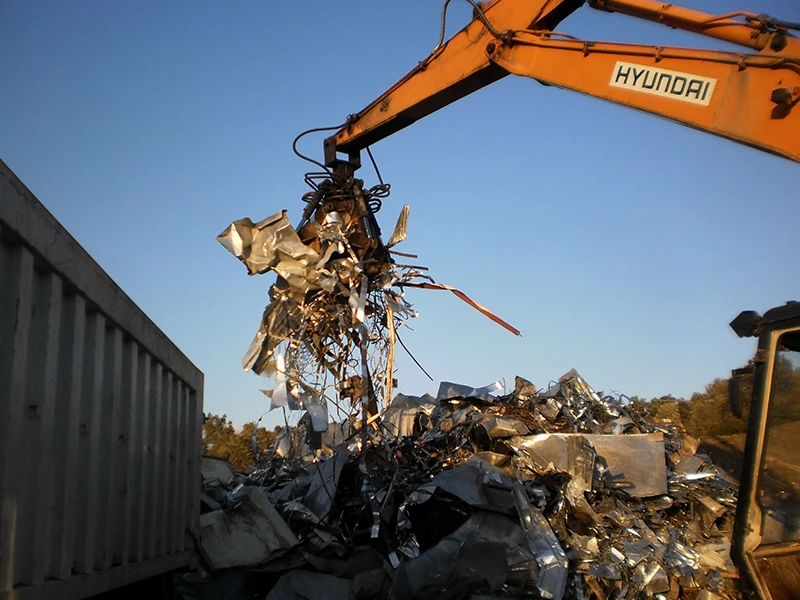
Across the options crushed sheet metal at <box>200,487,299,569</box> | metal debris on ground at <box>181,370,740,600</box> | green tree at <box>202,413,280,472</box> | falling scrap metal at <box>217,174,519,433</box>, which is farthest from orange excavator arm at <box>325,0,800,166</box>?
green tree at <box>202,413,280,472</box>

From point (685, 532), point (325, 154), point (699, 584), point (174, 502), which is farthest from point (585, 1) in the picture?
point (685, 532)

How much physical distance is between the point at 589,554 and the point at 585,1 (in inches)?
150

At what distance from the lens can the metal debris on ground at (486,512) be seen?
460 centimetres

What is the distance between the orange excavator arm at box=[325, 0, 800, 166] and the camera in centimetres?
295

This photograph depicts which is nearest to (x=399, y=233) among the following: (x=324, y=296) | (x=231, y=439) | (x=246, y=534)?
(x=324, y=296)

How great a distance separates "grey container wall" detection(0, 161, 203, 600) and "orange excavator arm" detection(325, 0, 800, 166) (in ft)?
7.90

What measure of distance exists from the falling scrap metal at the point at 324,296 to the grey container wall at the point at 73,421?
1.61 m

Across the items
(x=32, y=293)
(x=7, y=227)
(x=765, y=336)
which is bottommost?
(x=765, y=336)

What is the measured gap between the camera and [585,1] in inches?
153

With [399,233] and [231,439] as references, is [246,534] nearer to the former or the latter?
[399,233]

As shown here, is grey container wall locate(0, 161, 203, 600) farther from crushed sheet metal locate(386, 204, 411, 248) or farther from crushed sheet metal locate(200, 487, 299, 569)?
crushed sheet metal locate(386, 204, 411, 248)

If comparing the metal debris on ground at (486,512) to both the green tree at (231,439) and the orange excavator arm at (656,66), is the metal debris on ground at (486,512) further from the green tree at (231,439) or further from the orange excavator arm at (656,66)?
the green tree at (231,439)

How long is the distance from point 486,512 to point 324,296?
76.4 inches

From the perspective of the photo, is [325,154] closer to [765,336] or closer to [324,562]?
[324,562]
